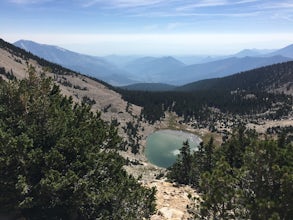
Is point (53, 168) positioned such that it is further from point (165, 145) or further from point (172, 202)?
point (165, 145)

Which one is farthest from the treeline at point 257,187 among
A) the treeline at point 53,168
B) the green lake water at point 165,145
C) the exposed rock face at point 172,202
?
the green lake water at point 165,145

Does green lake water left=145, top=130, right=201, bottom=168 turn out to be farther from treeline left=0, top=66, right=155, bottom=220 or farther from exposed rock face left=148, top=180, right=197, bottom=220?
treeline left=0, top=66, right=155, bottom=220

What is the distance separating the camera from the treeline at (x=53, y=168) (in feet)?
83.4

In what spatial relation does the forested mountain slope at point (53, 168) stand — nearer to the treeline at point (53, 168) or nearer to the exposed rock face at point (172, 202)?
the treeline at point (53, 168)

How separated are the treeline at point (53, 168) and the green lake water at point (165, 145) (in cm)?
10667

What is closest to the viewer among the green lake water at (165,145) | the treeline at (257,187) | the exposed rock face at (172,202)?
the treeline at (257,187)

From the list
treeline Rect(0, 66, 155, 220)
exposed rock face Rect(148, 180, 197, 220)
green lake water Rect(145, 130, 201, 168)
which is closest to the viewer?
treeline Rect(0, 66, 155, 220)

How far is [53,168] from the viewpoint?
86.9 feet

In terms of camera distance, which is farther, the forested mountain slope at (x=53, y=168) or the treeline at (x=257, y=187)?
the forested mountain slope at (x=53, y=168)

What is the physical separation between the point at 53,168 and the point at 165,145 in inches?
5695

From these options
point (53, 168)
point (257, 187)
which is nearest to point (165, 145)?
point (53, 168)

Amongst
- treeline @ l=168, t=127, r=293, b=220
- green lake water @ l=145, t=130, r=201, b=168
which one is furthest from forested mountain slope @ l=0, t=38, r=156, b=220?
green lake water @ l=145, t=130, r=201, b=168

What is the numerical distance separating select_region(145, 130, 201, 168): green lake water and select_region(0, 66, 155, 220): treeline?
107 meters

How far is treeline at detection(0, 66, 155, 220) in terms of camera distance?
Result: 1000 inches
